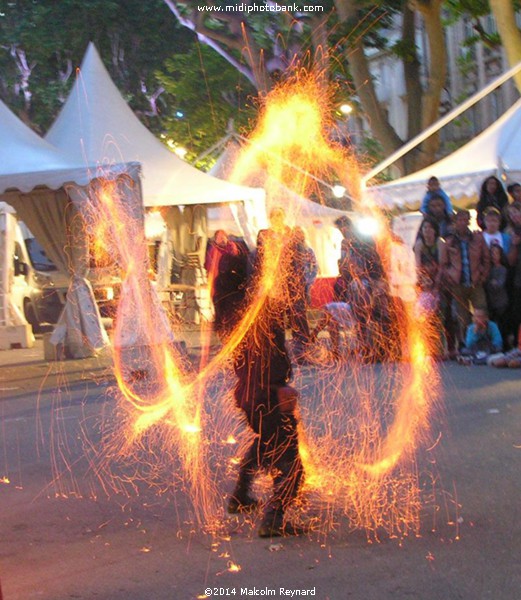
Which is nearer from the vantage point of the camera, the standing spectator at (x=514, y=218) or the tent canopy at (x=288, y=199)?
the standing spectator at (x=514, y=218)

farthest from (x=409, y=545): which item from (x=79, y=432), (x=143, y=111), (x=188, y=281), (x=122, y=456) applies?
(x=143, y=111)

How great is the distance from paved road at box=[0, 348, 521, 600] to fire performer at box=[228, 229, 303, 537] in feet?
1.02

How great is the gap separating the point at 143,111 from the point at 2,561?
98.3ft

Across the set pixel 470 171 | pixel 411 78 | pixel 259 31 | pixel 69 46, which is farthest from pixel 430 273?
pixel 69 46

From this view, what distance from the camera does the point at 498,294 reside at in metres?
12.0

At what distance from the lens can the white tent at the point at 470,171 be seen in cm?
1438

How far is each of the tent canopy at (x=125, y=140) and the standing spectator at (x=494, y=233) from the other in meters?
5.93

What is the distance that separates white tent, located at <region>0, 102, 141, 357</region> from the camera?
520 inches

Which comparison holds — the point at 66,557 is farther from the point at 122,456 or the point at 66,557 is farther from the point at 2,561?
the point at 122,456

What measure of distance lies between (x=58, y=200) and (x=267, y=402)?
961 centimetres

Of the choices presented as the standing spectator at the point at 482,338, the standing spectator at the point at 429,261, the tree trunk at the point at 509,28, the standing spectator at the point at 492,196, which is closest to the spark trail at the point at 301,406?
the standing spectator at the point at 429,261

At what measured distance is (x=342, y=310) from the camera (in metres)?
11.8

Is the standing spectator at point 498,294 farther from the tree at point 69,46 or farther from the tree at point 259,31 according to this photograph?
the tree at point 69,46

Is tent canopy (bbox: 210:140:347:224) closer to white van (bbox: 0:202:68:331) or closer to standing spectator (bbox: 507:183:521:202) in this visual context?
white van (bbox: 0:202:68:331)
